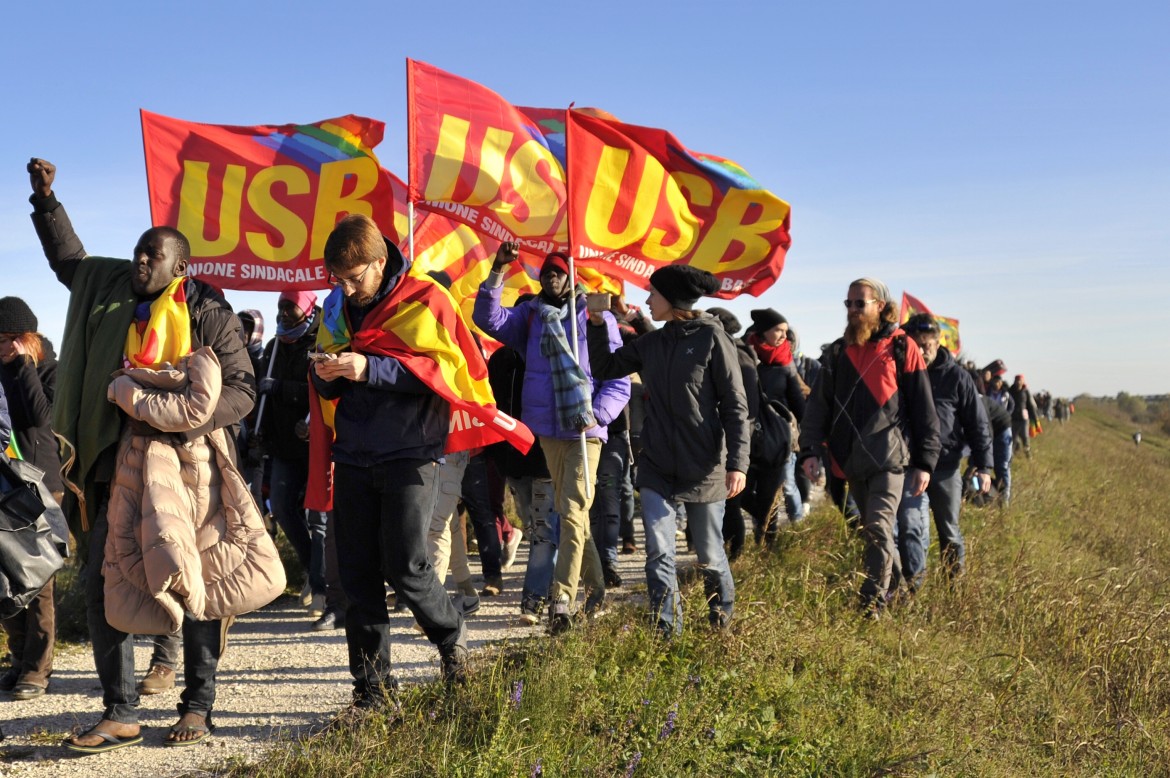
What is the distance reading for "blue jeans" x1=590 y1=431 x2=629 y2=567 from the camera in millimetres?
7961

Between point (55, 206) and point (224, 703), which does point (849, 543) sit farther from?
point (55, 206)

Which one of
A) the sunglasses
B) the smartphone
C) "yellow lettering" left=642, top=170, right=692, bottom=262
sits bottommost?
the smartphone

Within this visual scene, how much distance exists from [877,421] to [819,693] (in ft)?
6.47

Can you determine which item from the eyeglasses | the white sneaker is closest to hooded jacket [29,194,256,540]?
the eyeglasses

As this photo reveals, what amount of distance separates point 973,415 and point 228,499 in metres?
5.59

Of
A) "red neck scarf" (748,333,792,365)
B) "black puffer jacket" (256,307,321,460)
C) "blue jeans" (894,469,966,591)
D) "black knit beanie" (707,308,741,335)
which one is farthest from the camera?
"red neck scarf" (748,333,792,365)

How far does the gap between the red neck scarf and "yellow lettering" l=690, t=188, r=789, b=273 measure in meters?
1.54

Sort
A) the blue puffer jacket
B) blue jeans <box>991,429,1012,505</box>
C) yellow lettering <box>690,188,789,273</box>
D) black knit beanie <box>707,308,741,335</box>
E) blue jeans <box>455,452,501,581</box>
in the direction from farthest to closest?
blue jeans <box>991,429,1012,505</box> → black knit beanie <box>707,308,741,335</box> → blue jeans <box>455,452,501,581</box> → yellow lettering <box>690,188,789,273</box> → the blue puffer jacket

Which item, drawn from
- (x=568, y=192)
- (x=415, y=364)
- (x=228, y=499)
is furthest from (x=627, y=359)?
(x=228, y=499)

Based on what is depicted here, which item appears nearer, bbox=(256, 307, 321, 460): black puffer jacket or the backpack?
bbox=(256, 307, 321, 460): black puffer jacket

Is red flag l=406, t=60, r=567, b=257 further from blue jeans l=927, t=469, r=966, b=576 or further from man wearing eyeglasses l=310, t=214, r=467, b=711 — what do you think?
blue jeans l=927, t=469, r=966, b=576

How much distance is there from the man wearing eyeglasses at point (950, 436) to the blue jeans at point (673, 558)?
234cm

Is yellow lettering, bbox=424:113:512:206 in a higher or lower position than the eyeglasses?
higher

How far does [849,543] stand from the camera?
29.2 ft
